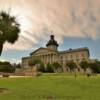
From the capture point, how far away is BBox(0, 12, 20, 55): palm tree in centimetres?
1881

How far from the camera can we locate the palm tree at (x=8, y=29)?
18.8 meters

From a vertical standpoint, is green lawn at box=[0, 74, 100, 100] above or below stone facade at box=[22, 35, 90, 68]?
Result: below

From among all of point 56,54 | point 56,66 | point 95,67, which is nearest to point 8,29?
point 95,67

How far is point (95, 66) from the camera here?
93375mm

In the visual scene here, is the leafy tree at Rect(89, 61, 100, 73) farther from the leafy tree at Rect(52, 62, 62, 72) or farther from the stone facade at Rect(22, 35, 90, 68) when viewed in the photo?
the leafy tree at Rect(52, 62, 62, 72)

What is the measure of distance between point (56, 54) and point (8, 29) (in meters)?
105

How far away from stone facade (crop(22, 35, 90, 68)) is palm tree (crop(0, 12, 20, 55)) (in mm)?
93614

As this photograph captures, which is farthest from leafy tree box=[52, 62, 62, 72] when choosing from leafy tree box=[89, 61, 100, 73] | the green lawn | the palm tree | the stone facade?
the palm tree

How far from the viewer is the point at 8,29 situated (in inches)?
747

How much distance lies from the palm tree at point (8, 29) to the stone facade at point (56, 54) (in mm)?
93614

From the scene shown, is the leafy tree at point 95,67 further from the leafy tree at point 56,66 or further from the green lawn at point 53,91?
the green lawn at point 53,91

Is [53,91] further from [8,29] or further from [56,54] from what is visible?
[56,54]

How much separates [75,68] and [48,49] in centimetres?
2246

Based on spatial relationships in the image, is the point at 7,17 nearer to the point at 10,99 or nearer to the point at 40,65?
the point at 10,99
